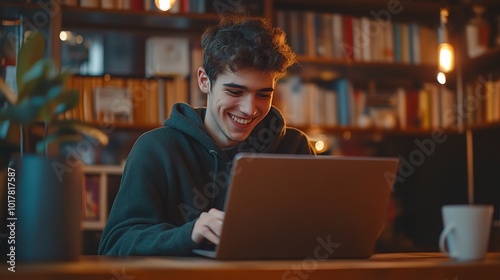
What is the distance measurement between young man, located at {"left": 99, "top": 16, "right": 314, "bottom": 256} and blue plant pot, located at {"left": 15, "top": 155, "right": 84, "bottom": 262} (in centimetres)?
62

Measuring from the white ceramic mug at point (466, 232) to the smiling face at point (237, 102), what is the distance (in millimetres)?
734

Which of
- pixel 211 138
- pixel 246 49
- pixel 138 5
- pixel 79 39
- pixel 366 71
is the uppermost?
pixel 138 5

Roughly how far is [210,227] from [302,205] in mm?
206

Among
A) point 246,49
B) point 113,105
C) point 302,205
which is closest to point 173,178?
point 246,49

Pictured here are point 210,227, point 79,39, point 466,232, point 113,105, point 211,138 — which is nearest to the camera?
point 466,232

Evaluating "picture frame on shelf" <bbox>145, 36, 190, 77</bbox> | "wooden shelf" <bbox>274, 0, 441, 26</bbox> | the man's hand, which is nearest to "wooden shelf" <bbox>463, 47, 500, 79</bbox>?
"wooden shelf" <bbox>274, 0, 441, 26</bbox>

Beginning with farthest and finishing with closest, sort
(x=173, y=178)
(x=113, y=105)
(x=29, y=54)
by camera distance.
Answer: (x=113, y=105)
(x=173, y=178)
(x=29, y=54)

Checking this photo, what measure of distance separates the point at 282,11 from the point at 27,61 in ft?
8.11

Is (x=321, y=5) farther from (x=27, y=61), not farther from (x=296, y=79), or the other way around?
(x=27, y=61)

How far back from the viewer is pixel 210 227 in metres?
1.36

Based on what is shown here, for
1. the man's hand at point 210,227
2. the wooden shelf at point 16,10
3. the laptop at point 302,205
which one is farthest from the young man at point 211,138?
the wooden shelf at point 16,10

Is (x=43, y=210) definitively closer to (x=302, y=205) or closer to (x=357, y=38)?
(x=302, y=205)

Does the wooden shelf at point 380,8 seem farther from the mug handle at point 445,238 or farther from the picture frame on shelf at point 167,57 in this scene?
the mug handle at point 445,238

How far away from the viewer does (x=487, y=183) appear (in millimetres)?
3590
